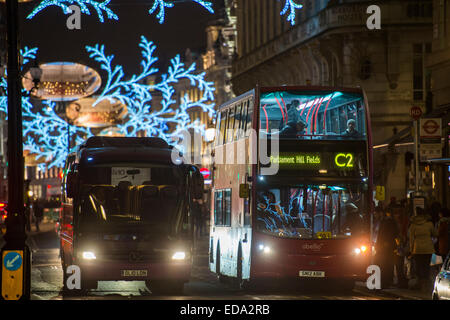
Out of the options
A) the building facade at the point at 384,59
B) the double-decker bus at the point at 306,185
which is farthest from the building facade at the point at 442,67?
the double-decker bus at the point at 306,185

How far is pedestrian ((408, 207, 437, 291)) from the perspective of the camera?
22.4 meters

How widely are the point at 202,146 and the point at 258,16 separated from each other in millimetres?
36288

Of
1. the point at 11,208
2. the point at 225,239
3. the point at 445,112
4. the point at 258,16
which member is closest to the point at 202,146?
the point at 258,16

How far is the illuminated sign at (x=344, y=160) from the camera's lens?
21391mm

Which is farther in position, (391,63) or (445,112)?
(391,63)

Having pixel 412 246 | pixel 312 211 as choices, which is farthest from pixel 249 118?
pixel 412 246

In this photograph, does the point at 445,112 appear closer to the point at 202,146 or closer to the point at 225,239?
the point at 225,239

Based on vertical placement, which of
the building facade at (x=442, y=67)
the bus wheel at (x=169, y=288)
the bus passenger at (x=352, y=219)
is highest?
the building facade at (x=442, y=67)

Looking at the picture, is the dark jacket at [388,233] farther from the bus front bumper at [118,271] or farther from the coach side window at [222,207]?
the bus front bumper at [118,271]

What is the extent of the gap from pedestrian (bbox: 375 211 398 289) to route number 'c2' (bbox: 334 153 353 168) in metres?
2.37

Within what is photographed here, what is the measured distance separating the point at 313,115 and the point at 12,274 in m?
8.52

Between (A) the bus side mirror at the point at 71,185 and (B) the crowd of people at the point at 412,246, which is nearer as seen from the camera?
(A) the bus side mirror at the point at 71,185

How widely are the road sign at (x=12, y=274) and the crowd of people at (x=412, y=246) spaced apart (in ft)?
29.5

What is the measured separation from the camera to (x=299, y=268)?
21875 millimetres
